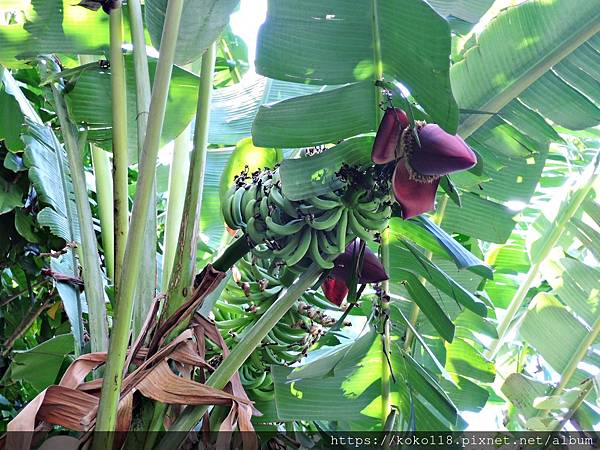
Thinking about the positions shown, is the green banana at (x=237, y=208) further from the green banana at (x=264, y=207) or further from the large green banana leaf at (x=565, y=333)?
the large green banana leaf at (x=565, y=333)

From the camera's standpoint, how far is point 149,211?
71cm

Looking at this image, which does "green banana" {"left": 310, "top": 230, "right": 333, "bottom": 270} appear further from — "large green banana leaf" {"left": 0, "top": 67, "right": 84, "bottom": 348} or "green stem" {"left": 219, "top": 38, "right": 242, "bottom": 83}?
"green stem" {"left": 219, "top": 38, "right": 242, "bottom": 83}

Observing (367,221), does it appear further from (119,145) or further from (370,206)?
(119,145)

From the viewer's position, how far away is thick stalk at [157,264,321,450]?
2.12 feet

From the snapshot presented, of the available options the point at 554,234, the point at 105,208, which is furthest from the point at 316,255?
the point at 554,234

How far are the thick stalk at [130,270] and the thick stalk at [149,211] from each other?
0.10 m

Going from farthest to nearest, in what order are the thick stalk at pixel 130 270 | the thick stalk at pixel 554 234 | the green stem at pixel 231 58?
the green stem at pixel 231 58
the thick stalk at pixel 554 234
the thick stalk at pixel 130 270

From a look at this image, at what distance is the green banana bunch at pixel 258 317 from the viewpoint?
89 cm

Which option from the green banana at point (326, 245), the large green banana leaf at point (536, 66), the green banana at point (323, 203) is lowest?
the green banana at point (326, 245)

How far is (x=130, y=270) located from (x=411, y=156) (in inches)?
11.6

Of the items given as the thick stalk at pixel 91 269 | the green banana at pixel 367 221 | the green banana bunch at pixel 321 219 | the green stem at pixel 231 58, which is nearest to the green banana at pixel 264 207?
the green banana bunch at pixel 321 219

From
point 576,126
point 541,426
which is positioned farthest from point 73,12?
point 541,426

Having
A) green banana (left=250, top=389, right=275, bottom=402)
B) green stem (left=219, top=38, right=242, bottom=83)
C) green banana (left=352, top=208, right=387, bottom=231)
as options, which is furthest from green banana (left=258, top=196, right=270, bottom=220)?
green stem (left=219, top=38, right=242, bottom=83)

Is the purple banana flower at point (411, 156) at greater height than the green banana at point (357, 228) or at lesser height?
greater
